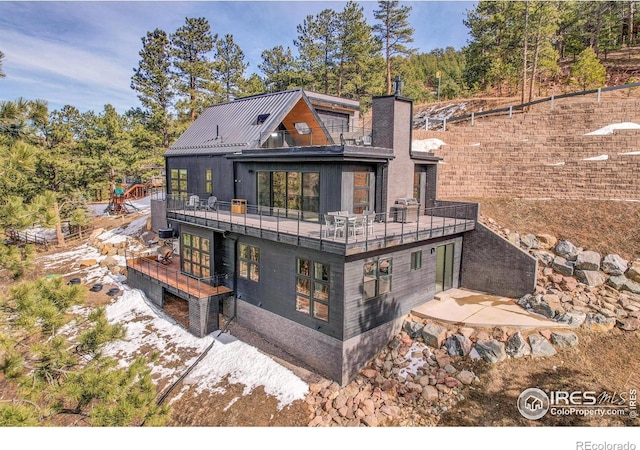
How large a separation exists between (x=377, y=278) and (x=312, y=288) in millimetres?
1809

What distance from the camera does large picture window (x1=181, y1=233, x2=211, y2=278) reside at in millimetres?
13039

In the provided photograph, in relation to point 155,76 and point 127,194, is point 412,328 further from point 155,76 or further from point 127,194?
point 127,194

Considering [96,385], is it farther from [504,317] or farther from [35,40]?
[504,317]

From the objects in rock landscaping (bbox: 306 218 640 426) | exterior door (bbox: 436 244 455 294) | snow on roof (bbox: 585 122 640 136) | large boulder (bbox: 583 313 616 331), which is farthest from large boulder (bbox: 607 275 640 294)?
snow on roof (bbox: 585 122 640 136)


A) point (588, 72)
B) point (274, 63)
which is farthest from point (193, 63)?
point (588, 72)

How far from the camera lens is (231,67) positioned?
112 ft

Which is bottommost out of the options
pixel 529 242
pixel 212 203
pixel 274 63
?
pixel 529 242

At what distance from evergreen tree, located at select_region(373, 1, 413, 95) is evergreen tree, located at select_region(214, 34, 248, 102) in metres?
13.0

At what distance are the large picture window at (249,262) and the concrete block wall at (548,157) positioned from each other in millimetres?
10602

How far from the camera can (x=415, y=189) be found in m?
14.6

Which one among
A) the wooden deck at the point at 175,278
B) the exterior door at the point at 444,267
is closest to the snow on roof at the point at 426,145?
the exterior door at the point at 444,267

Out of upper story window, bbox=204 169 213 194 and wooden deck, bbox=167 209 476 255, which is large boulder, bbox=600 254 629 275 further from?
upper story window, bbox=204 169 213 194

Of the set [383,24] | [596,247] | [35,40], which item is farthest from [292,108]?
[383,24]

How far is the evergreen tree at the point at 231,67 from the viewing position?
33.8m
